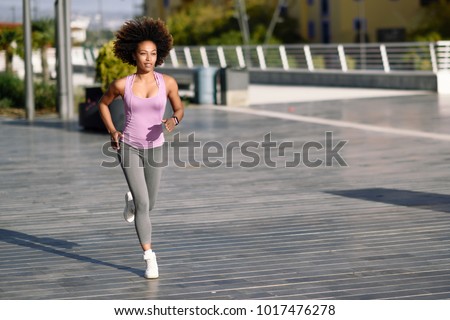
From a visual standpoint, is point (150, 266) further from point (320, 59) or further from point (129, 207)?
point (320, 59)

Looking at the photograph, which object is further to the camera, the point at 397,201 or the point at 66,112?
the point at 66,112

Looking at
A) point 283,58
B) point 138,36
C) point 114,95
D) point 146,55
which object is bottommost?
point 283,58

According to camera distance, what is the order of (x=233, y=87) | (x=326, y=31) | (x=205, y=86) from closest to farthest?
(x=233, y=87) → (x=205, y=86) → (x=326, y=31)

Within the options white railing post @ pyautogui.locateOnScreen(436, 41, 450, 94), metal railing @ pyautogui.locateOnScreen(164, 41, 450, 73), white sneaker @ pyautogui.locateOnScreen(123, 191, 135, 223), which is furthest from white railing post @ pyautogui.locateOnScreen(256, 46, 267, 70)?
white sneaker @ pyautogui.locateOnScreen(123, 191, 135, 223)

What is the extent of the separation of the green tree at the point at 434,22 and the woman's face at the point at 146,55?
50.3m

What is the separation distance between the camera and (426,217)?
965 cm

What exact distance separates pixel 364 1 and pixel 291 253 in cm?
5953

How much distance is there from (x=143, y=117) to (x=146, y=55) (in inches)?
16.0

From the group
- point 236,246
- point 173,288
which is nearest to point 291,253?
point 236,246

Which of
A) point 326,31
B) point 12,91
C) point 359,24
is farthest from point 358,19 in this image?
point 12,91

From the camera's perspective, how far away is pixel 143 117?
720 centimetres

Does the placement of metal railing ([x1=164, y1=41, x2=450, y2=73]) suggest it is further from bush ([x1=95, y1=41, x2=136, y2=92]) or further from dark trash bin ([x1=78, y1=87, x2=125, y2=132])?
dark trash bin ([x1=78, y1=87, x2=125, y2=132])

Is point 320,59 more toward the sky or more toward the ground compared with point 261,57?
more toward the sky

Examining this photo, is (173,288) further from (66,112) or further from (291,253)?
(66,112)
